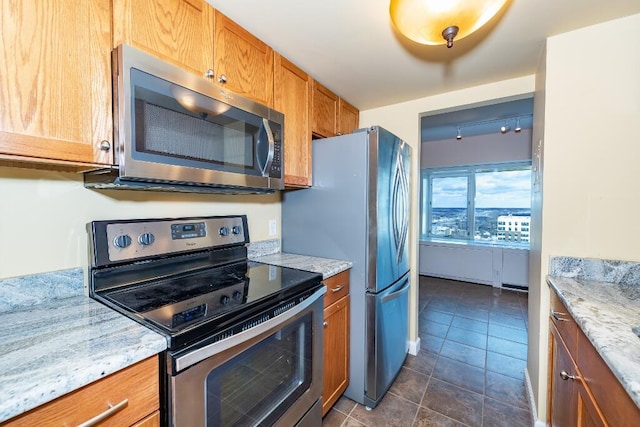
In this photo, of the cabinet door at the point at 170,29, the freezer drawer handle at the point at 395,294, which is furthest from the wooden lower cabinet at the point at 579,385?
the cabinet door at the point at 170,29

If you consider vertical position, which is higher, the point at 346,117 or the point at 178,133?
the point at 346,117

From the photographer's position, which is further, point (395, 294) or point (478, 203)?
point (478, 203)

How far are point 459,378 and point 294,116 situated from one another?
226cm

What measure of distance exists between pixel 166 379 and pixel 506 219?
5.22 meters

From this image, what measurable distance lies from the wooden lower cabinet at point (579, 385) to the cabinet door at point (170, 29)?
177 centimetres

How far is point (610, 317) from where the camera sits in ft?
3.06

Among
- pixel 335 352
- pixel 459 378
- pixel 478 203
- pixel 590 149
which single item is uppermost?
pixel 590 149

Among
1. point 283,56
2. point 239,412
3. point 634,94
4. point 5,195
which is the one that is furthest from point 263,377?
point 634,94

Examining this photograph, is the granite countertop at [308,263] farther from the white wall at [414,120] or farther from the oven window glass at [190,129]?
the white wall at [414,120]

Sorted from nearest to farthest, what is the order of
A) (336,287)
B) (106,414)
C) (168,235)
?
(106,414)
(168,235)
(336,287)

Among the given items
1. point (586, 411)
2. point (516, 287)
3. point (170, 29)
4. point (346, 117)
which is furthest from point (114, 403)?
point (516, 287)

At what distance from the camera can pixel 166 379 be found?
2.53 feet

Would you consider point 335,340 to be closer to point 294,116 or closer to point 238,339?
point 238,339

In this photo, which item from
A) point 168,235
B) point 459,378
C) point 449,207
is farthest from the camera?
point 449,207
